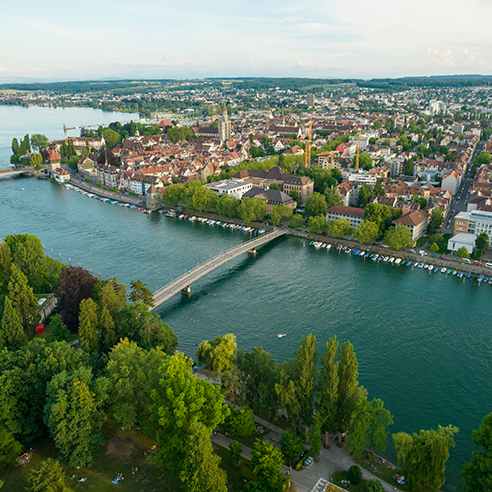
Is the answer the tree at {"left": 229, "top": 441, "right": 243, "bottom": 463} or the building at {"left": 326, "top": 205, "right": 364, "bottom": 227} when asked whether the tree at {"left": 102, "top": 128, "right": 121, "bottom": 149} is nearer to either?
the building at {"left": 326, "top": 205, "right": 364, "bottom": 227}

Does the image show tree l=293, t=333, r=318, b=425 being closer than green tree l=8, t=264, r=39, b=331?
Yes

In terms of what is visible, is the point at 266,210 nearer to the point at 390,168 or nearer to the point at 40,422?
the point at 390,168

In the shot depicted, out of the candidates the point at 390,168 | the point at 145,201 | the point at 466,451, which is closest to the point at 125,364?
the point at 466,451

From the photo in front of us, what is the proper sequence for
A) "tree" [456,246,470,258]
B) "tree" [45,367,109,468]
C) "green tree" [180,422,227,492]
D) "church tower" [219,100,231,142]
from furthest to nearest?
"church tower" [219,100,231,142]
"tree" [456,246,470,258]
"tree" [45,367,109,468]
"green tree" [180,422,227,492]

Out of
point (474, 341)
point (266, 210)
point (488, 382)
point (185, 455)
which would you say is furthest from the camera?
point (266, 210)

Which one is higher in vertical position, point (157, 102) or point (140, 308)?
point (157, 102)

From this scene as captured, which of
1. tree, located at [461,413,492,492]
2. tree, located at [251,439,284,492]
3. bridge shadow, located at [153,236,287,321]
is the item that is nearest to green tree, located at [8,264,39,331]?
bridge shadow, located at [153,236,287,321]

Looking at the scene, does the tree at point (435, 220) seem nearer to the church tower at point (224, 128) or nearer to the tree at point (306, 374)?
the tree at point (306, 374)

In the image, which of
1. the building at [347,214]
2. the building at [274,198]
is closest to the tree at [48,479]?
the building at [347,214]
